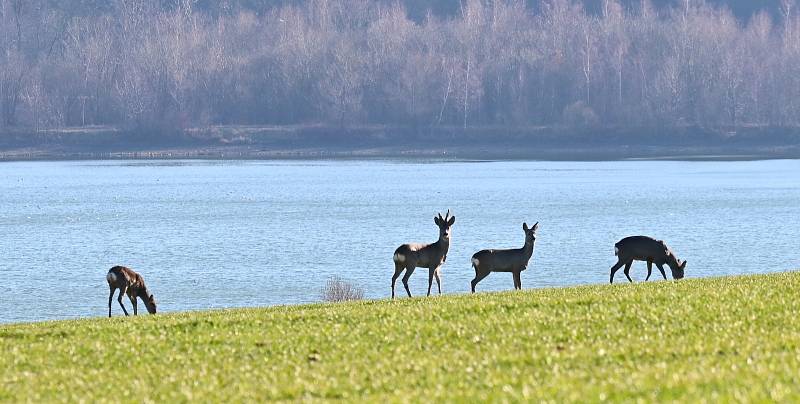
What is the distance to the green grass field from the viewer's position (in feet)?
36.7

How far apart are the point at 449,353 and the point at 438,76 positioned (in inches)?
4617

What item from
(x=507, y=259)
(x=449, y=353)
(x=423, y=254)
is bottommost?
(x=507, y=259)

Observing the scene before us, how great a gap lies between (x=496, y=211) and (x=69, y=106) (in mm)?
81281

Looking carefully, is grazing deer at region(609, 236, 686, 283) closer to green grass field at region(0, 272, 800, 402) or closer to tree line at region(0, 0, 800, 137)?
green grass field at region(0, 272, 800, 402)

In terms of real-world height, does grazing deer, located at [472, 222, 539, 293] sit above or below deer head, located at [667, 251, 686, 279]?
above

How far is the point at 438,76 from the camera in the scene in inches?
5128

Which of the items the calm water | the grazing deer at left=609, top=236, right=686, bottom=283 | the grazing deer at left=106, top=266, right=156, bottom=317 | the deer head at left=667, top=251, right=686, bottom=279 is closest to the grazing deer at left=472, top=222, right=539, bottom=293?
the grazing deer at left=609, top=236, right=686, bottom=283

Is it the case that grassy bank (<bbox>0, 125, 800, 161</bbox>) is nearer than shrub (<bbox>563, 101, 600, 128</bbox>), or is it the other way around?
grassy bank (<bbox>0, 125, 800, 161</bbox>)

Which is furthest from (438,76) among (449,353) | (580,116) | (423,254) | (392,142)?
(449,353)

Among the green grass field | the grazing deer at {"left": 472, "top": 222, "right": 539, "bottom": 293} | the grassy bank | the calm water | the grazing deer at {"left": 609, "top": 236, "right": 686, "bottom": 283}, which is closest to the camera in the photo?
the green grass field

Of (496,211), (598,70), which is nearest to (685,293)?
(496,211)

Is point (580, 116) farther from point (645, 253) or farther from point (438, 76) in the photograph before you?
point (645, 253)

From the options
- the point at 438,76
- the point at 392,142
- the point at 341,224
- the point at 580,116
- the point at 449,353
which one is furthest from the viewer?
the point at 438,76

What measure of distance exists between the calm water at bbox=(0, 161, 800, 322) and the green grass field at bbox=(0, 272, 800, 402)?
47.6 ft
